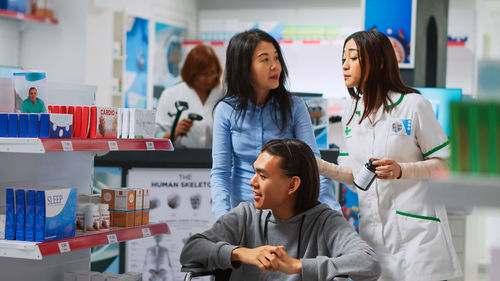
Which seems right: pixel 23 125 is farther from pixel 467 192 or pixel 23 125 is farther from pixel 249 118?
Answer: pixel 467 192

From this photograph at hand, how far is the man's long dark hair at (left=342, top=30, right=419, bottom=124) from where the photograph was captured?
2.56 metres

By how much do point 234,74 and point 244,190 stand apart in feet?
1.59

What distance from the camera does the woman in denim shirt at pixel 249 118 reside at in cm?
277

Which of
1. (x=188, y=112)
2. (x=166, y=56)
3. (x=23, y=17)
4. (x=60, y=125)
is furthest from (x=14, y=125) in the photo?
(x=166, y=56)

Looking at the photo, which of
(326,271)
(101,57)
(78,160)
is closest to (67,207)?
(78,160)

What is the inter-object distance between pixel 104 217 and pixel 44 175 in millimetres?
448

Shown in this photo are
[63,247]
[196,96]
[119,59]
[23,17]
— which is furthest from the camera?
[119,59]

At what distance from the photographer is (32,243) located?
2596 mm

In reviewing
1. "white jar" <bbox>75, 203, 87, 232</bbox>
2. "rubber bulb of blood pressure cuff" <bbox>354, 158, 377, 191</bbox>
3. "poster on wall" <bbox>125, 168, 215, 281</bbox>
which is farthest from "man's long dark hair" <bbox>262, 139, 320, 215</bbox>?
"poster on wall" <bbox>125, 168, 215, 281</bbox>

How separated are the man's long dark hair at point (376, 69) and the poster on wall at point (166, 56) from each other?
547cm

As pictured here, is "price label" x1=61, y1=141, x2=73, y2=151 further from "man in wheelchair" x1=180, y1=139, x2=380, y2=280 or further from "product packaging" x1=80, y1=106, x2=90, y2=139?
"man in wheelchair" x1=180, y1=139, x2=380, y2=280

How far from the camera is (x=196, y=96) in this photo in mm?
5012

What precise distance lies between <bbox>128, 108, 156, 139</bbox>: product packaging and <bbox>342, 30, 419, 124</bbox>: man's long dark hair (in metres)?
1.02

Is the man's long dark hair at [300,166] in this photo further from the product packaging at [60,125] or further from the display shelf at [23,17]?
the display shelf at [23,17]
